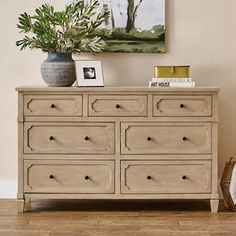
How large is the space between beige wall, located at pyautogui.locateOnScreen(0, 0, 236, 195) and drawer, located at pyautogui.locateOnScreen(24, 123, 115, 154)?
57 centimetres

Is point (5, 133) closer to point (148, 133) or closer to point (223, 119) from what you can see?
point (148, 133)

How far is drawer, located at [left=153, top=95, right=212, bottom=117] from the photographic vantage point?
3.94 m

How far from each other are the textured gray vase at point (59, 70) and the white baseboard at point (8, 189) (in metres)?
0.92

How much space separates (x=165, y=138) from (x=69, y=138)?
0.65 metres

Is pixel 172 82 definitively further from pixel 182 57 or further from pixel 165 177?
pixel 165 177

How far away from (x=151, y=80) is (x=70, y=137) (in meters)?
0.78

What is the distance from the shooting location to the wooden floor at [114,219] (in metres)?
3.54

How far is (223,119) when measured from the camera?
4.43 meters

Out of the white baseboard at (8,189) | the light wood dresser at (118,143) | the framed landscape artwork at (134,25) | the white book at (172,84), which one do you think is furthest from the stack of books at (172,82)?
the white baseboard at (8,189)

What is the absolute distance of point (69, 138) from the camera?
3969mm

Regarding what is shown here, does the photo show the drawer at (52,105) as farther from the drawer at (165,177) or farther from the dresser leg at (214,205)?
the dresser leg at (214,205)

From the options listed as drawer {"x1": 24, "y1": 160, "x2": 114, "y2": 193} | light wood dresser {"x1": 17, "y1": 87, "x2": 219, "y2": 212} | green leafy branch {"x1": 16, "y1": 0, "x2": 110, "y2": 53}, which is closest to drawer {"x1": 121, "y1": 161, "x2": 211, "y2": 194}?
light wood dresser {"x1": 17, "y1": 87, "x2": 219, "y2": 212}

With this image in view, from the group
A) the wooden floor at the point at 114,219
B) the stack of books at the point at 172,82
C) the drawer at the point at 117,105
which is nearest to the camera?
the wooden floor at the point at 114,219

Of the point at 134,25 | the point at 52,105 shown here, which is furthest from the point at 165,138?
the point at 134,25
